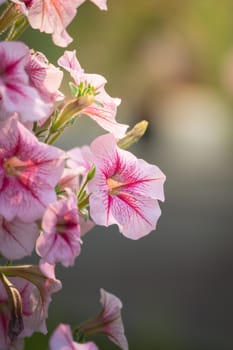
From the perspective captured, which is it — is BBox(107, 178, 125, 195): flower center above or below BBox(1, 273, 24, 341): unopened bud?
above

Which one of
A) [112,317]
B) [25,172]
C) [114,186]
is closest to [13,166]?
[25,172]

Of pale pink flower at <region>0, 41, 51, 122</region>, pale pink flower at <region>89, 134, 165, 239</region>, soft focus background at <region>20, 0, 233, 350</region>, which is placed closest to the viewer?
pale pink flower at <region>0, 41, 51, 122</region>

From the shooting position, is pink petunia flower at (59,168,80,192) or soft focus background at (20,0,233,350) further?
soft focus background at (20,0,233,350)

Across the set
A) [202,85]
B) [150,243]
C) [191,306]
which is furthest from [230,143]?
[191,306]

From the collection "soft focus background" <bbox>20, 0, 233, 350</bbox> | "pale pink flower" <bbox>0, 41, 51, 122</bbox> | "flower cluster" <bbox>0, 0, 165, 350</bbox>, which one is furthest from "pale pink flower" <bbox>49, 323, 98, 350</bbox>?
"soft focus background" <bbox>20, 0, 233, 350</bbox>

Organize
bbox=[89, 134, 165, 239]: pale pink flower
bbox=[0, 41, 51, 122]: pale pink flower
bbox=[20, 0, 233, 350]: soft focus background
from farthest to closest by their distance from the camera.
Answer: bbox=[20, 0, 233, 350]: soft focus background, bbox=[89, 134, 165, 239]: pale pink flower, bbox=[0, 41, 51, 122]: pale pink flower

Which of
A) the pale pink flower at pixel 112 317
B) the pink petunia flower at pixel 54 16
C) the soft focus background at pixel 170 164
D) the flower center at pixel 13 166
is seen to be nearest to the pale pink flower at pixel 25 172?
the flower center at pixel 13 166

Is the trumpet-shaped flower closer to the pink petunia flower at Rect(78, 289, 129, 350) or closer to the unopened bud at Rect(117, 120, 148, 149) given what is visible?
the pink petunia flower at Rect(78, 289, 129, 350)
